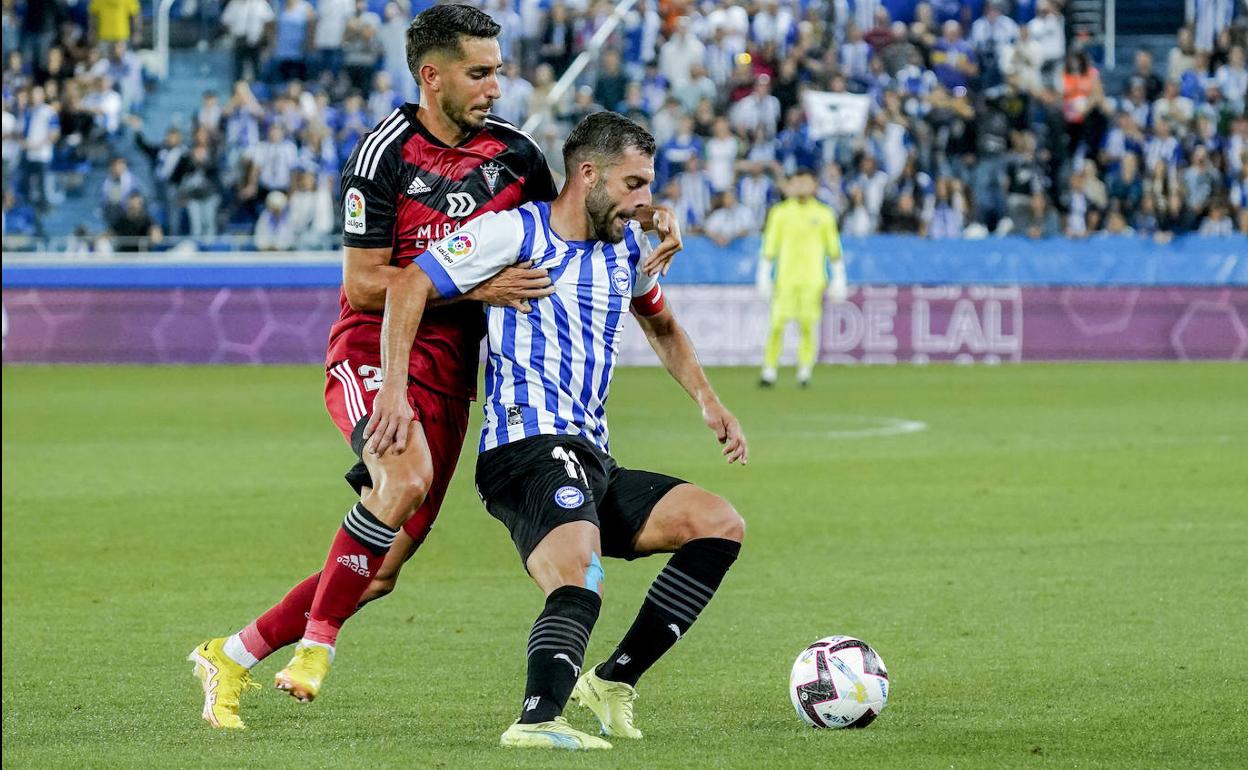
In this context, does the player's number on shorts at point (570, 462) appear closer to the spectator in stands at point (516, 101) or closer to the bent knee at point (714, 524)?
the bent knee at point (714, 524)

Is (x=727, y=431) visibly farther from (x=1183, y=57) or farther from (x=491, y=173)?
(x=1183, y=57)

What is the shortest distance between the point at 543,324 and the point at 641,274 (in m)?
0.36

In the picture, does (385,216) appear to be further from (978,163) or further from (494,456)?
(978,163)

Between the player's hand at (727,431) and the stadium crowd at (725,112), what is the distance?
17411mm

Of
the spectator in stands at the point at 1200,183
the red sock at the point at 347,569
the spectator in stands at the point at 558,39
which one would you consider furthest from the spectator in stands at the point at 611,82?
→ the red sock at the point at 347,569

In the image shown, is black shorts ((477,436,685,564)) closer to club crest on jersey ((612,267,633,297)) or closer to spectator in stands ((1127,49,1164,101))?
club crest on jersey ((612,267,633,297))

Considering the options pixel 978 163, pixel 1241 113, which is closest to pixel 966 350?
pixel 978 163

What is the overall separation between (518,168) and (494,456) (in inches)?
39.0

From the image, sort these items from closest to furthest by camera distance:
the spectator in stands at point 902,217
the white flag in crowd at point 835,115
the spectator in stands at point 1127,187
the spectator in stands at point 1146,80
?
the spectator in stands at point 902,217
the spectator in stands at point 1127,187
the white flag in crowd at point 835,115
the spectator in stands at point 1146,80

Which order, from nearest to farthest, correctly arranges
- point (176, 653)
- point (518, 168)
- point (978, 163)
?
point (518, 168)
point (176, 653)
point (978, 163)

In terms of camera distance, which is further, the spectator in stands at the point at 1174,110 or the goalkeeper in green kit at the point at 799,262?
the spectator in stands at the point at 1174,110

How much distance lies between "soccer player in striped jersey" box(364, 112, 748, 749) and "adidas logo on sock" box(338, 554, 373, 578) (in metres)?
0.34

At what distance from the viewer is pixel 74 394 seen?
19.1 metres

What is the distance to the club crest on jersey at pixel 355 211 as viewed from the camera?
5492 mm
